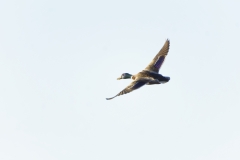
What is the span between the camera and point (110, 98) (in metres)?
42.8

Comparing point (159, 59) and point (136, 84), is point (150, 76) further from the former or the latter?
point (159, 59)

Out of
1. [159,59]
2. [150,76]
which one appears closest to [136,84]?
[150,76]

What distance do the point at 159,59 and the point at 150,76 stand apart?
3.72 m

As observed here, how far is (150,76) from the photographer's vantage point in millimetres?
50188

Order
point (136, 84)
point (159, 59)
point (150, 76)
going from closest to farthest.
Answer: point (136, 84), point (150, 76), point (159, 59)

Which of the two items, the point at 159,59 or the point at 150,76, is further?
the point at 159,59

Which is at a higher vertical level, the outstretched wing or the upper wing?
the upper wing

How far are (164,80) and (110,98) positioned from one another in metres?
9.66

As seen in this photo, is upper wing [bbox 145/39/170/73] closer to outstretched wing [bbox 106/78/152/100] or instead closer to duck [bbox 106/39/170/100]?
duck [bbox 106/39/170/100]

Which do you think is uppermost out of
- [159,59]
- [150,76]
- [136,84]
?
[159,59]

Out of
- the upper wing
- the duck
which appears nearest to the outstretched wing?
the duck

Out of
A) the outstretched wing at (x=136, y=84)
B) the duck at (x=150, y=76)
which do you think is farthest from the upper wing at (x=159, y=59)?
the outstretched wing at (x=136, y=84)

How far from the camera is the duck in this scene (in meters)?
49.0

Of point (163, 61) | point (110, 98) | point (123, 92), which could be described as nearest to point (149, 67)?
point (163, 61)
